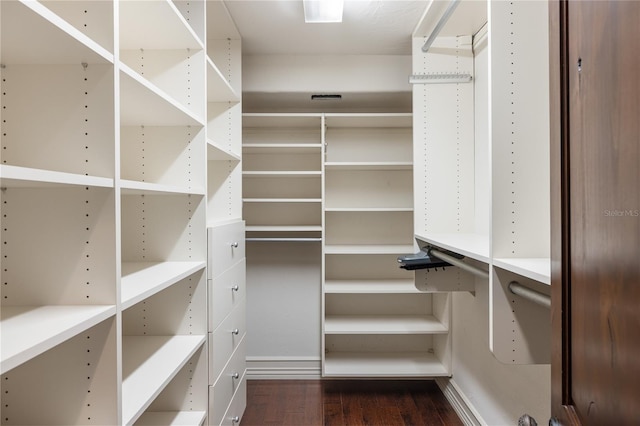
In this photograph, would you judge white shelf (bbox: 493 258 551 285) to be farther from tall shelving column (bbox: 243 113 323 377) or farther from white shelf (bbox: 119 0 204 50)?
tall shelving column (bbox: 243 113 323 377)

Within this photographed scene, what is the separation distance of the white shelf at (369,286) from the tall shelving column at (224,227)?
0.71 metres

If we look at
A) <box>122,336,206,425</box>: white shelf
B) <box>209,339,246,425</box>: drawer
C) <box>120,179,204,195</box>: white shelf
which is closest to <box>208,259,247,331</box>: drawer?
<box>122,336,206,425</box>: white shelf

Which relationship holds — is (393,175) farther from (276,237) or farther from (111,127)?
(111,127)

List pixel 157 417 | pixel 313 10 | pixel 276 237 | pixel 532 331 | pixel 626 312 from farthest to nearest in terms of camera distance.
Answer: pixel 276 237
pixel 313 10
pixel 157 417
pixel 532 331
pixel 626 312

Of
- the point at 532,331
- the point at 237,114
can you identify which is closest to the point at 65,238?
the point at 532,331

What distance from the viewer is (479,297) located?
2359mm

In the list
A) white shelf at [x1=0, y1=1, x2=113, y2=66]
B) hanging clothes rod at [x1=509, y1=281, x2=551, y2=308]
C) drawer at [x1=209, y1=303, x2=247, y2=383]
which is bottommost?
drawer at [x1=209, y1=303, x2=247, y2=383]

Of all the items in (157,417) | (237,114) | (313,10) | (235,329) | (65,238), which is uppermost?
(313,10)

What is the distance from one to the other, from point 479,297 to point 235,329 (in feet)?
4.82

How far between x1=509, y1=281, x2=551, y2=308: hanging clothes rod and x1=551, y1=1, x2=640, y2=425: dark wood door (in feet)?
1.33

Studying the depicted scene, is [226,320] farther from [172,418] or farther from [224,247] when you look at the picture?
[172,418]

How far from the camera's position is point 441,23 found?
2.12 m

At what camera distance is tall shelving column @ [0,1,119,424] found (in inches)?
35.8

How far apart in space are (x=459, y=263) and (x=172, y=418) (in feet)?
4.67
